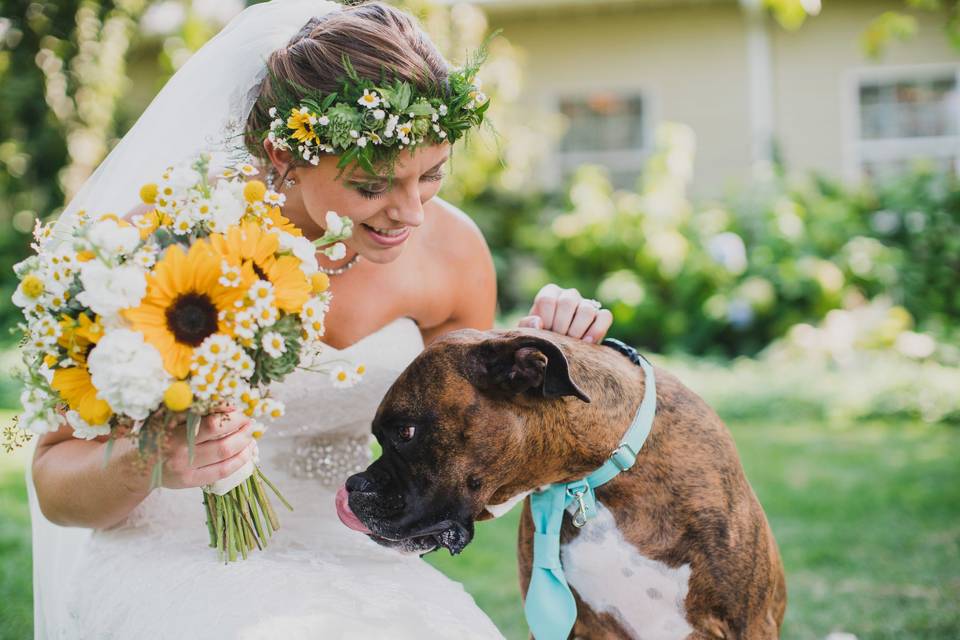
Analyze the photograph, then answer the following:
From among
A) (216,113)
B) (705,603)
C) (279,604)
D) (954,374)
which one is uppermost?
(216,113)

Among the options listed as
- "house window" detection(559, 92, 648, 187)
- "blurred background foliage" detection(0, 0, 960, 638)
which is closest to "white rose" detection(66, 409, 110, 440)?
"blurred background foliage" detection(0, 0, 960, 638)

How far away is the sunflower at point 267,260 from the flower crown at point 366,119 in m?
0.60

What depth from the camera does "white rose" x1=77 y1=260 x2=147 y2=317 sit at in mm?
1994

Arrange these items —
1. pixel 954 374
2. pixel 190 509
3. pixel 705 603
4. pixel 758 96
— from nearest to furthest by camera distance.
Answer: pixel 705 603, pixel 190 509, pixel 954 374, pixel 758 96

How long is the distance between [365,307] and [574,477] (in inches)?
38.6

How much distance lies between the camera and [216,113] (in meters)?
3.21

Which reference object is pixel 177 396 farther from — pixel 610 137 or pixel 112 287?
pixel 610 137

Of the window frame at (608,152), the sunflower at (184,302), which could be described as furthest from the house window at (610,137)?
the sunflower at (184,302)

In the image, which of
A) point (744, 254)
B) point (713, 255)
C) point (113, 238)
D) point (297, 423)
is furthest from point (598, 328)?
point (744, 254)

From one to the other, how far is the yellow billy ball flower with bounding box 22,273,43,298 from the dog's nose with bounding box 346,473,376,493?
941 mm

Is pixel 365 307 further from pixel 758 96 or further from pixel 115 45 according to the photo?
pixel 758 96

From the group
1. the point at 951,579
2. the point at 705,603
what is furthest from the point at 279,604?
the point at 951,579

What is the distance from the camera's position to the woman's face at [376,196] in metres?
2.85

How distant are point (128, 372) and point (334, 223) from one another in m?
0.60
